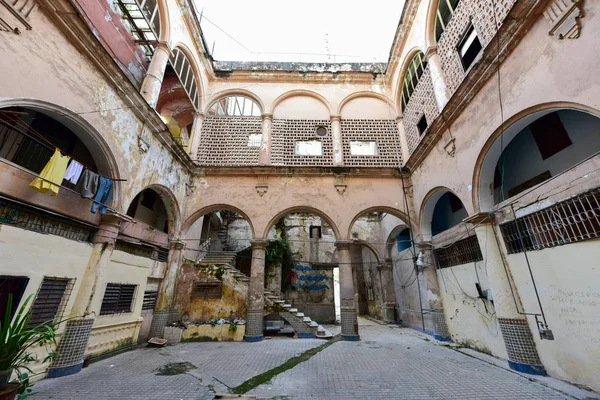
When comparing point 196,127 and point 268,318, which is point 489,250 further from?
point 196,127

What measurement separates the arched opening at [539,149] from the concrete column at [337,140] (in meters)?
5.59

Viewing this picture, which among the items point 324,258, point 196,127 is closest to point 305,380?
point 196,127

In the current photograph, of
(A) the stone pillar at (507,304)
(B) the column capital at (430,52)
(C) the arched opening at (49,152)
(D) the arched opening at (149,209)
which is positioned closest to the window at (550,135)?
(A) the stone pillar at (507,304)

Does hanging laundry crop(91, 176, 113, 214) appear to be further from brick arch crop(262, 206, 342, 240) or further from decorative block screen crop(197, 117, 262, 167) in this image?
brick arch crop(262, 206, 342, 240)

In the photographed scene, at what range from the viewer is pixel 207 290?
998 cm

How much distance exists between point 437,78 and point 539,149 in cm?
381

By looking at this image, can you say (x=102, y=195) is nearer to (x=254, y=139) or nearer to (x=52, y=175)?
(x=52, y=175)

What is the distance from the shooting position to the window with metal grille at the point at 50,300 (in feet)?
16.7

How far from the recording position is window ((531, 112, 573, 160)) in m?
5.91

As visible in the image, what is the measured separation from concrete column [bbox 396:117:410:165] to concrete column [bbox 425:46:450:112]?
8.96 feet

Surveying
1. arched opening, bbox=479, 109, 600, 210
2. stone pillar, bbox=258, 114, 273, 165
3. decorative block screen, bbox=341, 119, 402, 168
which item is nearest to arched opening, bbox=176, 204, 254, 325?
stone pillar, bbox=258, 114, 273, 165

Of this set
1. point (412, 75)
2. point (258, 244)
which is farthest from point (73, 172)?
point (412, 75)

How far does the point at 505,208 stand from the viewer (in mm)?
5988

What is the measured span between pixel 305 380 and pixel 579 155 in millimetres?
7606
